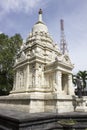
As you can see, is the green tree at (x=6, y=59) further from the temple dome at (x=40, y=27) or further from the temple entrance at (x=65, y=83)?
the temple entrance at (x=65, y=83)

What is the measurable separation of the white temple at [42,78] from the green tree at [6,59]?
30.2ft

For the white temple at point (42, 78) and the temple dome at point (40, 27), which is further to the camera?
the temple dome at point (40, 27)

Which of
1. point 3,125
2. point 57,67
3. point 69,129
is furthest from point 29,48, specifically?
point 69,129

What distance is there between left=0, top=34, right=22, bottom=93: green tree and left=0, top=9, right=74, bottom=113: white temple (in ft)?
30.2

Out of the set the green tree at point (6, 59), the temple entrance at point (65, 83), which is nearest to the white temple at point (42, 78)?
the temple entrance at point (65, 83)

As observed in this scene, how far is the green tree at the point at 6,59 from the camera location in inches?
1112

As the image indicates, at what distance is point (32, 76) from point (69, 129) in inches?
362

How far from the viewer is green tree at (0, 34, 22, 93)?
28.2 meters

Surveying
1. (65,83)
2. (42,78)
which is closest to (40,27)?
(42,78)

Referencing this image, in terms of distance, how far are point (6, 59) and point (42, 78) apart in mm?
14271

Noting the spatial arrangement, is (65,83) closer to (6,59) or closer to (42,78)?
(42,78)

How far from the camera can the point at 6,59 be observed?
28266mm

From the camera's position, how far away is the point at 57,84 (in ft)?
47.5

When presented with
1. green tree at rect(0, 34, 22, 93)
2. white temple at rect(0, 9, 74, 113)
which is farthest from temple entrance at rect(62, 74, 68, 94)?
green tree at rect(0, 34, 22, 93)
